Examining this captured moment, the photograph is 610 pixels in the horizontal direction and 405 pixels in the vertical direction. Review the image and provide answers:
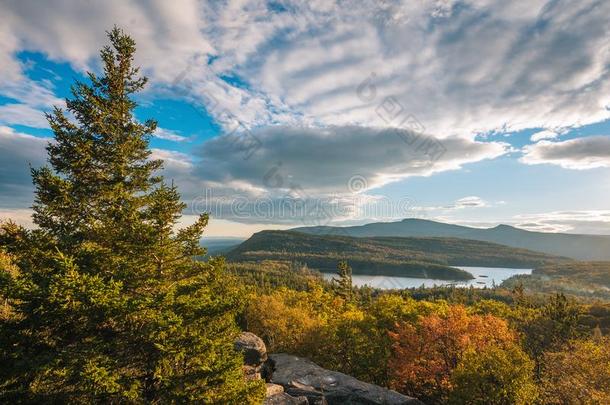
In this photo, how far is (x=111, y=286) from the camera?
46.7 feet

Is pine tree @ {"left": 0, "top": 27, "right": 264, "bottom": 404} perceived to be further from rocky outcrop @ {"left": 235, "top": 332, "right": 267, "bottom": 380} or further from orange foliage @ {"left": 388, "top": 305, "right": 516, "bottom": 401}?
orange foliage @ {"left": 388, "top": 305, "right": 516, "bottom": 401}

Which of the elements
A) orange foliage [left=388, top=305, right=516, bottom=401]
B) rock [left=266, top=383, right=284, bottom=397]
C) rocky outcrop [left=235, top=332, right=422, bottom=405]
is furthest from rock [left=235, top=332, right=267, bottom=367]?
orange foliage [left=388, top=305, right=516, bottom=401]

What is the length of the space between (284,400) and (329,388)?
20.2ft

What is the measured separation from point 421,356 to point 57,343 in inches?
1442

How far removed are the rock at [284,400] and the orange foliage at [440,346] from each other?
49.6 feet

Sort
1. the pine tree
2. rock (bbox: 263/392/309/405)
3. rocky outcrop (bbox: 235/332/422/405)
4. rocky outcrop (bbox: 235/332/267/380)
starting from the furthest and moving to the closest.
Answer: rocky outcrop (bbox: 235/332/267/380), rocky outcrop (bbox: 235/332/422/405), rock (bbox: 263/392/309/405), the pine tree

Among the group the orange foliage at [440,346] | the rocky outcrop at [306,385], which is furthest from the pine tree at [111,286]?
the orange foliage at [440,346]

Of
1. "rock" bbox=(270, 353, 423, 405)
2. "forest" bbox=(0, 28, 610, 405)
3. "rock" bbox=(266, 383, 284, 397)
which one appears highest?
"forest" bbox=(0, 28, 610, 405)

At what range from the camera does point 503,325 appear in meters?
39.4

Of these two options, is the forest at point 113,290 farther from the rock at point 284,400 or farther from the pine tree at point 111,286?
the rock at point 284,400

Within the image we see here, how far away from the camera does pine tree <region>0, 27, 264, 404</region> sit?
13484 mm

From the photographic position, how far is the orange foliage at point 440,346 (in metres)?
36.6

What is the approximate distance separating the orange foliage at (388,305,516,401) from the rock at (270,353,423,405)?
843cm

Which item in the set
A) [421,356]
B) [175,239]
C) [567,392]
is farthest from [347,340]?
[175,239]
